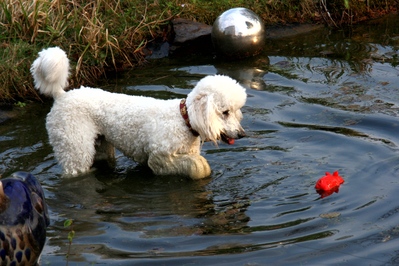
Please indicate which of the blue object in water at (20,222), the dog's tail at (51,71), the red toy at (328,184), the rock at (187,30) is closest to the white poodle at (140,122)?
the dog's tail at (51,71)

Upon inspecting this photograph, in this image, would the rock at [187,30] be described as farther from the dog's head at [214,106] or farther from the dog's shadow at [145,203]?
the dog's head at [214,106]

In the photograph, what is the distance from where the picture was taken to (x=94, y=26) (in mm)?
8641

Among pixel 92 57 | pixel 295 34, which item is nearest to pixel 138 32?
pixel 92 57

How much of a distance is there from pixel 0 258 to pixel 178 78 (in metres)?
5.84

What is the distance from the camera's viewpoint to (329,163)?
6.10 meters

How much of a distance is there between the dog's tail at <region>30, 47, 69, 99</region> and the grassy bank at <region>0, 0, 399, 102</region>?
2060 millimetres

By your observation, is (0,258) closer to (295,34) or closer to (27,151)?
(27,151)

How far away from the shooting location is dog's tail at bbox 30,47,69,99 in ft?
19.2

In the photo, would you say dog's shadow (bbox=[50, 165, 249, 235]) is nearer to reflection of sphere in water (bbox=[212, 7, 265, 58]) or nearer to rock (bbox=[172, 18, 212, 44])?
reflection of sphere in water (bbox=[212, 7, 265, 58])

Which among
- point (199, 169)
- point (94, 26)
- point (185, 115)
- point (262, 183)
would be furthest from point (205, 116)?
point (94, 26)

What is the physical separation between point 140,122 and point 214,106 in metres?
0.73

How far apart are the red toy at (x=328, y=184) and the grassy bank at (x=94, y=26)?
154 inches

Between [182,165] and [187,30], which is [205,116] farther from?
[187,30]

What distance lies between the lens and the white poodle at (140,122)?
5719mm
